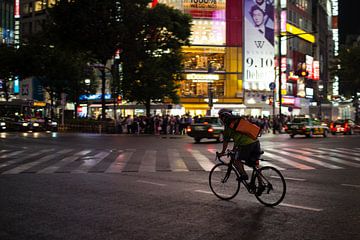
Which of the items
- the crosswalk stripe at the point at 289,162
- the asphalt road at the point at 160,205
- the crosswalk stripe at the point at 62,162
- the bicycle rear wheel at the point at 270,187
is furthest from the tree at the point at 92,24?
the bicycle rear wheel at the point at 270,187

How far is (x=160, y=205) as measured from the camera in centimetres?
841

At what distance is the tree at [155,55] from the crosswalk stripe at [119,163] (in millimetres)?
21953

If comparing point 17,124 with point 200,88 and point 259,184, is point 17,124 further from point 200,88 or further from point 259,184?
point 259,184

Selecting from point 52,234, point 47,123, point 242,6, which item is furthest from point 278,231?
point 242,6

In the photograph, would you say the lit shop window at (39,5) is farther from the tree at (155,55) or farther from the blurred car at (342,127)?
the blurred car at (342,127)

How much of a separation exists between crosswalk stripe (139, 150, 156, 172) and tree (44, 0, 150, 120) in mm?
20388

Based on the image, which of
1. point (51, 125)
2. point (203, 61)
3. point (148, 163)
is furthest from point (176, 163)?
point (203, 61)

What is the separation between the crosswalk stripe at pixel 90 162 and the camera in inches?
544

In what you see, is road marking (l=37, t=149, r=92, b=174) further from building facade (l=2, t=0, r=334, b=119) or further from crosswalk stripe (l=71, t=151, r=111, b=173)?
building facade (l=2, t=0, r=334, b=119)

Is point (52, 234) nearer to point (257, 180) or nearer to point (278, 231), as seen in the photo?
point (278, 231)

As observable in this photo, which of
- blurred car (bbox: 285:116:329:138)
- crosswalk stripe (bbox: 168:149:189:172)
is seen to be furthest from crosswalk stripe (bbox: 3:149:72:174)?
blurred car (bbox: 285:116:329:138)

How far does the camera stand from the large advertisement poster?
65625mm

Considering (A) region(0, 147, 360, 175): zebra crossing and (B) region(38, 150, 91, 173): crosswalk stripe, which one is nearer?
(B) region(38, 150, 91, 173): crosswalk stripe

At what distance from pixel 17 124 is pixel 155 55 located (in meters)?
14.7
